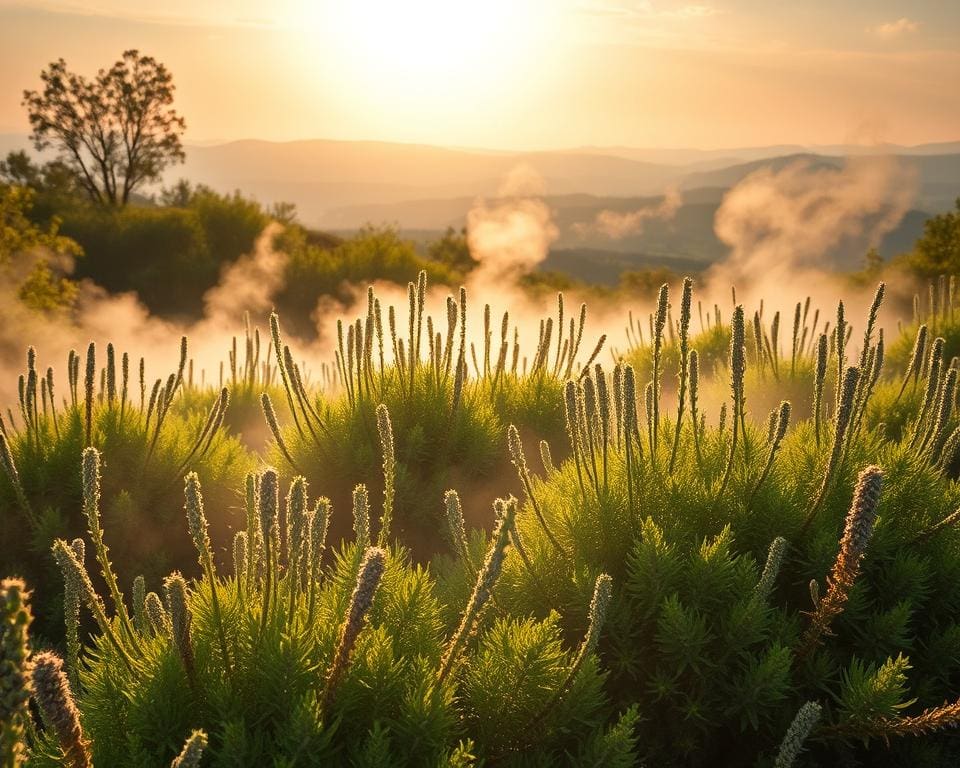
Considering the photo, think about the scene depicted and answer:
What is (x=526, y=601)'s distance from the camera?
284 cm

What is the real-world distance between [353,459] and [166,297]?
25.5 meters

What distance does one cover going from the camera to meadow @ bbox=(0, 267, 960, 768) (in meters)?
1.92

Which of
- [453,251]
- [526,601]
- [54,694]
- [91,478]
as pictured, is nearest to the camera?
[54,694]

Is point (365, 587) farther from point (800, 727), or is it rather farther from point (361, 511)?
point (800, 727)

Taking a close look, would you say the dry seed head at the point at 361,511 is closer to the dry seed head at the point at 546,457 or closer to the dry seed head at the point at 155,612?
the dry seed head at the point at 155,612

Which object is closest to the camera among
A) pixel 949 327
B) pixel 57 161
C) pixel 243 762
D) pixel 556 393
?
pixel 243 762

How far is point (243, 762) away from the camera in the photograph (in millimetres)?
1857

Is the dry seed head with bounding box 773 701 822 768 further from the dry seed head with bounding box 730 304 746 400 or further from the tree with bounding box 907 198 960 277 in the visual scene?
the tree with bounding box 907 198 960 277

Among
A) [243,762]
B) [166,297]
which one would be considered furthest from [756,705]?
[166,297]

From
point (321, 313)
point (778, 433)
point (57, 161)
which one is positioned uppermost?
point (57, 161)

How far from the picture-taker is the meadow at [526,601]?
6.30 ft

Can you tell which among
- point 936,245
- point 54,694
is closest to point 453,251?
point 936,245

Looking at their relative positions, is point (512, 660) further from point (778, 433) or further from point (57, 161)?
point (57, 161)

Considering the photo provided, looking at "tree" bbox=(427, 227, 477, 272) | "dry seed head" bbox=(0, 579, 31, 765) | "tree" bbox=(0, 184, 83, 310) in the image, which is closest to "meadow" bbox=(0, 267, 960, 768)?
"dry seed head" bbox=(0, 579, 31, 765)
